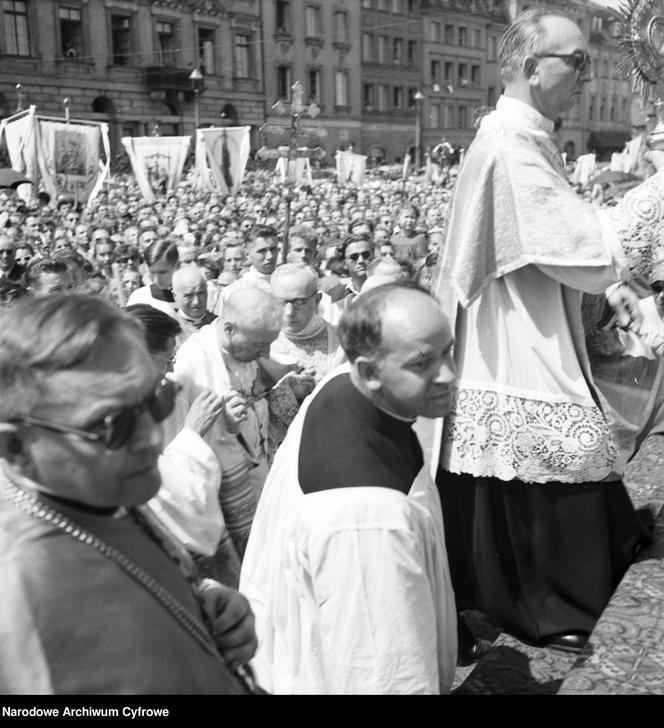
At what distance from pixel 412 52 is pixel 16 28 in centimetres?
2866

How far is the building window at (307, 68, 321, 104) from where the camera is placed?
49719 mm

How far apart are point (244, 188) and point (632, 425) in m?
20.0

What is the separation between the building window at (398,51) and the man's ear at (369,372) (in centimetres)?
5740

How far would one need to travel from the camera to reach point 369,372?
1.98 m

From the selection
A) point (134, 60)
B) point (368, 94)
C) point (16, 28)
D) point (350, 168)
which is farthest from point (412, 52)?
point (350, 168)

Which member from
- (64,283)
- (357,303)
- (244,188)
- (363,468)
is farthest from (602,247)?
(244,188)

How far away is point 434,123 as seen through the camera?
5922 centimetres

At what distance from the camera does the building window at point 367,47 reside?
53.9 m

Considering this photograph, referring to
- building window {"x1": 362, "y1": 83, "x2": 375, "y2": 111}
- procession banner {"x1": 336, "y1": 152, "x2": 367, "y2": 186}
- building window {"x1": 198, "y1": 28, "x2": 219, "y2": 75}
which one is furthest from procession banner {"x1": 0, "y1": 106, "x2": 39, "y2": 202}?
building window {"x1": 362, "y1": 83, "x2": 375, "y2": 111}

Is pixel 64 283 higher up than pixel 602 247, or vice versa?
pixel 602 247

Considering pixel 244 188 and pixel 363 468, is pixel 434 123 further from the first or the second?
pixel 363 468

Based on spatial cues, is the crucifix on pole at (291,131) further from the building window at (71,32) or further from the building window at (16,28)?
the building window at (71,32)

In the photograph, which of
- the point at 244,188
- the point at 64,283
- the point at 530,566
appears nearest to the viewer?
the point at 530,566

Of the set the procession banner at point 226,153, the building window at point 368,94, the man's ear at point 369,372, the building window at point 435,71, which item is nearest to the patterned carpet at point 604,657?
the man's ear at point 369,372
